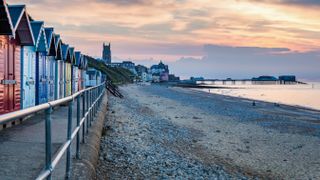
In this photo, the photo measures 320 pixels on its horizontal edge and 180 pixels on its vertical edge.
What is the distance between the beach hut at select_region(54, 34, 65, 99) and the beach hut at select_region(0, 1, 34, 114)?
597 cm

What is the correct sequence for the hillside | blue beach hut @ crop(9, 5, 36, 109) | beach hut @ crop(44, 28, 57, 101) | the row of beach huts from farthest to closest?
the hillside, beach hut @ crop(44, 28, 57, 101), blue beach hut @ crop(9, 5, 36, 109), the row of beach huts

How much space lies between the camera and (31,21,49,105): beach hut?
1471cm

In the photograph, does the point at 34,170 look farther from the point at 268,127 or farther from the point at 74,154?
the point at 268,127

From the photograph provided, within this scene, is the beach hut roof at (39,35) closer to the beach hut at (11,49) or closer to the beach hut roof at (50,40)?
the beach hut roof at (50,40)

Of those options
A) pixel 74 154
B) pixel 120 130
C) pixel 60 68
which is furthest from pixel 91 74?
pixel 74 154

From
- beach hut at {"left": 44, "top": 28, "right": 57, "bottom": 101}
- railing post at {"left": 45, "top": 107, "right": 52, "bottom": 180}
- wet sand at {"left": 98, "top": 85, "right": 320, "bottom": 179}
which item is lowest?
wet sand at {"left": 98, "top": 85, "right": 320, "bottom": 179}

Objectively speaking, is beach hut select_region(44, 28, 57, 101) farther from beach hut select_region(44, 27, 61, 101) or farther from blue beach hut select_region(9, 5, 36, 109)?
blue beach hut select_region(9, 5, 36, 109)

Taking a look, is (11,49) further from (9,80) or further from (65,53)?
(65,53)

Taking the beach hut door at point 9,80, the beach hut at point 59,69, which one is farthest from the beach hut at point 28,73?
the beach hut at point 59,69

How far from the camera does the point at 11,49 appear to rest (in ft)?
40.1

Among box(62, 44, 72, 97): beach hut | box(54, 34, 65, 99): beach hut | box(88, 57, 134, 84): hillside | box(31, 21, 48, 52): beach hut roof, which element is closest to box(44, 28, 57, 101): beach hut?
box(54, 34, 65, 99): beach hut

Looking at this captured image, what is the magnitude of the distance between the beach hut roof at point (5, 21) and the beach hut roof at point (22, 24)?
30.3 inches

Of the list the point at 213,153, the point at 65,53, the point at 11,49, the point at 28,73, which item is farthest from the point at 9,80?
the point at 65,53

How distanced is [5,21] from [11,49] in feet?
5.91
